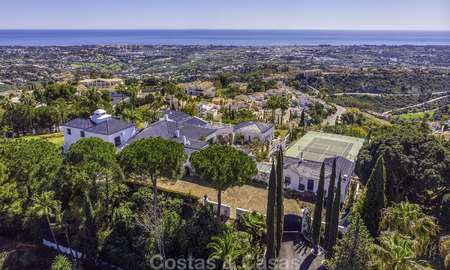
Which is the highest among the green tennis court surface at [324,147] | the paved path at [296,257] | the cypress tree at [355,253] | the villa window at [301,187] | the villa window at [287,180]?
the cypress tree at [355,253]

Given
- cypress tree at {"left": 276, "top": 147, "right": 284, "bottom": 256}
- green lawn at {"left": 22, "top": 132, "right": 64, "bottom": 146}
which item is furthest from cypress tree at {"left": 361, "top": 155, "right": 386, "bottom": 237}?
green lawn at {"left": 22, "top": 132, "right": 64, "bottom": 146}

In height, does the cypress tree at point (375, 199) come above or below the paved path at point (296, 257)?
above

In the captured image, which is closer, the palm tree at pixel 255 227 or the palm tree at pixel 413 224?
the palm tree at pixel 413 224

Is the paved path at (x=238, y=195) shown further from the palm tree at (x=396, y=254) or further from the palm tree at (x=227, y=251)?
the palm tree at (x=396, y=254)

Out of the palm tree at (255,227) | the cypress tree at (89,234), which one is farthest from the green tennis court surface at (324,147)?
the cypress tree at (89,234)

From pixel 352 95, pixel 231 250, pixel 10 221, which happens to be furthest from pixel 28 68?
pixel 231 250

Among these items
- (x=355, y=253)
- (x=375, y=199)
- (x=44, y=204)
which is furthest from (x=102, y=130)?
(x=355, y=253)

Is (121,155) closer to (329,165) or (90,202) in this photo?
(90,202)
